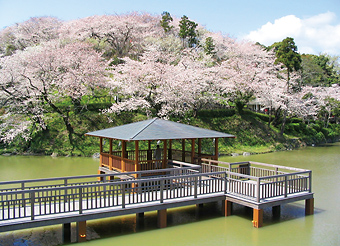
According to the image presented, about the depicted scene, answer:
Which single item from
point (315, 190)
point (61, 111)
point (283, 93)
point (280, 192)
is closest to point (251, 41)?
point (283, 93)

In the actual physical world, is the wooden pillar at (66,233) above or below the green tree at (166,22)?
below

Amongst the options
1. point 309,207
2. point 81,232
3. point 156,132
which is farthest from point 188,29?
point 81,232

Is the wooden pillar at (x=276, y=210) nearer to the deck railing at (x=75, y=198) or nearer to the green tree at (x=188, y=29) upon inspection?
the deck railing at (x=75, y=198)

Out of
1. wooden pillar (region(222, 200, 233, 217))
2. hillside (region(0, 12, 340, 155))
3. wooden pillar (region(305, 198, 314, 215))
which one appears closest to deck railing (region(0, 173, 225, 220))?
wooden pillar (region(222, 200, 233, 217))

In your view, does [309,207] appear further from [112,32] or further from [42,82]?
[112,32]

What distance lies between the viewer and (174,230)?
10.1m

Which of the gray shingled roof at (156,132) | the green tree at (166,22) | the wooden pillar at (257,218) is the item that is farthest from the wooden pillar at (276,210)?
the green tree at (166,22)

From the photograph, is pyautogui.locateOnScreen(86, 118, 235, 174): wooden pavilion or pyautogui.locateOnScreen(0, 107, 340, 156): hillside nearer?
pyautogui.locateOnScreen(86, 118, 235, 174): wooden pavilion

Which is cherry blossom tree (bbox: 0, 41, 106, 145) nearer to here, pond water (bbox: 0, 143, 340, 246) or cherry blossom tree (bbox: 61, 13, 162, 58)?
cherry blossom tree (bbox: 61, 13, 162, 58)

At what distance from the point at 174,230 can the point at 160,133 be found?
4131mm

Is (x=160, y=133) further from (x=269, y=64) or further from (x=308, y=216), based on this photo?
(x=269, y=64)

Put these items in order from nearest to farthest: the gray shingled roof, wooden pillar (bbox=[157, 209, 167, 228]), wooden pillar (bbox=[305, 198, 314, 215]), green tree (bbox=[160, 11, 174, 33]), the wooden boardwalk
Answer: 1. the wooden boardwalk
2. wooden pillar (bbox=[157, 209, 167, 228])
3. wooden pillar (bbox=[305, 198, 314, 215])
4. the gray shingled roof
5. green tree (bbox=[160, 11, 174, 33])

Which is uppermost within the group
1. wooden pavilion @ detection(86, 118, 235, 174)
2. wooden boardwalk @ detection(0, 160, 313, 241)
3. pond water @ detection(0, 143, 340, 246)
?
wooden pavilion @ detection(86, 118, 235, 174)

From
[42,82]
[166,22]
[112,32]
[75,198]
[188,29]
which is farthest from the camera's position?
[166,22]
